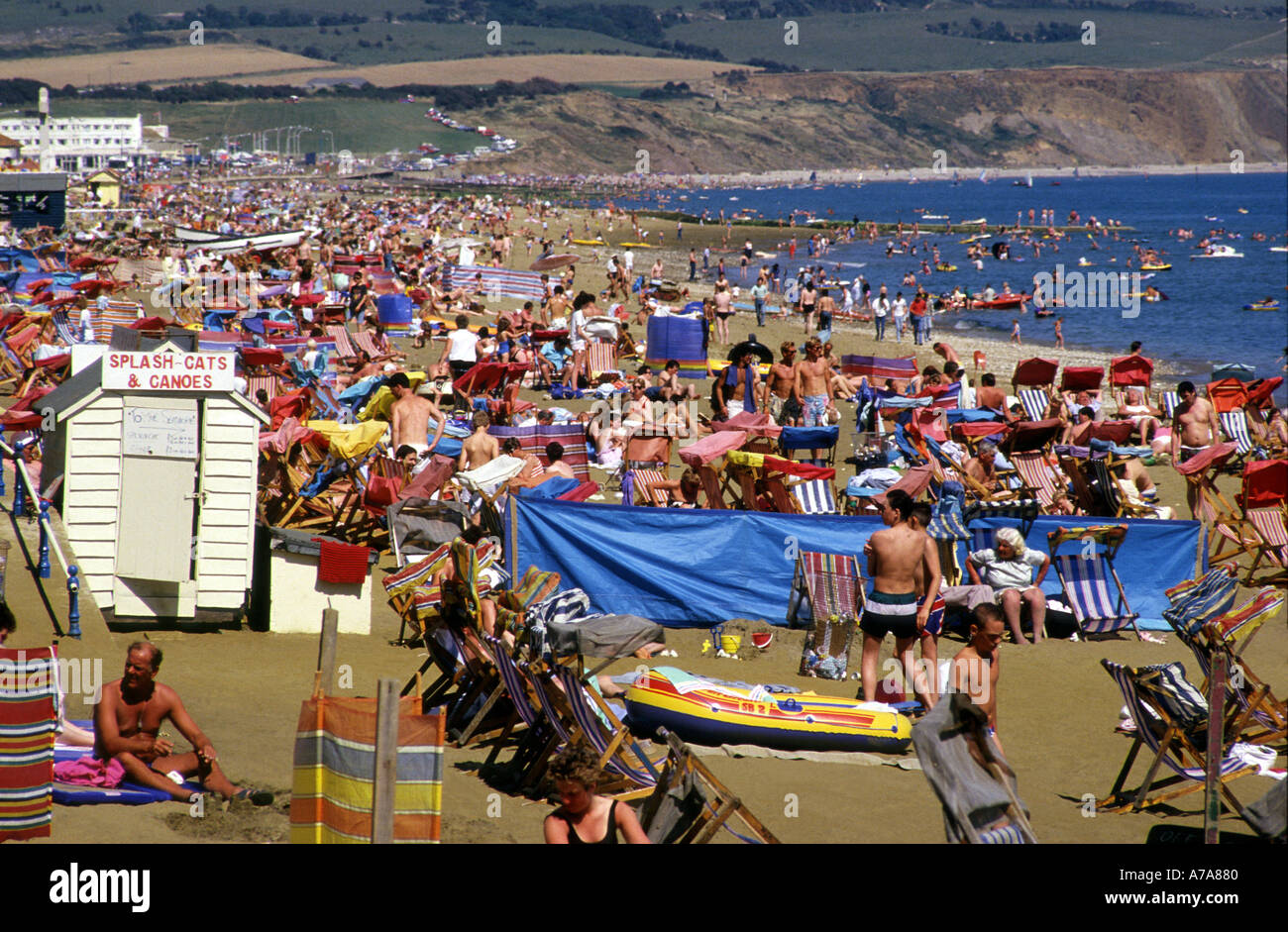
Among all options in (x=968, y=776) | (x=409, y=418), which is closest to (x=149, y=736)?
(x=968, y=776)

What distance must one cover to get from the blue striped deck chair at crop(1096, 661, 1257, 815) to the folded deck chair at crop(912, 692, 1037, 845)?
202 centimetres

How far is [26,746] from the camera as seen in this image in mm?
4680

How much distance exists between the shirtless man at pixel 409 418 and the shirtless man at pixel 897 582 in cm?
496

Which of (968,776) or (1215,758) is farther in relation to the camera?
(1215,758)

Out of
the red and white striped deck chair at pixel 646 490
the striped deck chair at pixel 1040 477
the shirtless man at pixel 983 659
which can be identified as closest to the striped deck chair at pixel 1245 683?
the shirtless man at pixel 983 659

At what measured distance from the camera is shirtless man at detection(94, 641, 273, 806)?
17.6ft

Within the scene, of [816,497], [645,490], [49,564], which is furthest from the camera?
[645,490]

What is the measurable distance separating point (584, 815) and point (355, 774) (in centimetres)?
76

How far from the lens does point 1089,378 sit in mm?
14992

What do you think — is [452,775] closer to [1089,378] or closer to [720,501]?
[720,501]

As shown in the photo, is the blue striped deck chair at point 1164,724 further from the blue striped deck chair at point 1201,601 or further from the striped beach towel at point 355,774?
the striped beach towel at point 355,774

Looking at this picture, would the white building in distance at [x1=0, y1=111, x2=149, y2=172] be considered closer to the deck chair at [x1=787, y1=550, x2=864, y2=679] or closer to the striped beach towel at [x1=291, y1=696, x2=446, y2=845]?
the deck chair at [x1=787, y1=550, x2=864, y2=679]

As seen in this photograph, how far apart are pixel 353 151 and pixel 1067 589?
420 feet

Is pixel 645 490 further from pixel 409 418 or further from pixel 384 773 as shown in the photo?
pixel 384 773
